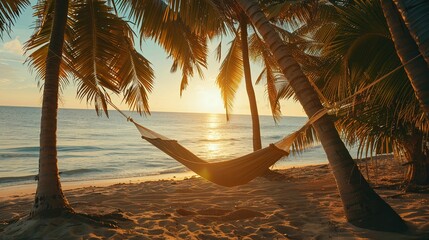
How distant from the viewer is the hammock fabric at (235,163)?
10.5 feet

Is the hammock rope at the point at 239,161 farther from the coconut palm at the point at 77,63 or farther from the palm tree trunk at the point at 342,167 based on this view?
the coconut palm at the point at 77,63

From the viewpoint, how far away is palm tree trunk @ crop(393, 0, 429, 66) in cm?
204

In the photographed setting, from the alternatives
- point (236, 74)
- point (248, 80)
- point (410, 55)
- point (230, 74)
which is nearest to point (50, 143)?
point (410, 55)

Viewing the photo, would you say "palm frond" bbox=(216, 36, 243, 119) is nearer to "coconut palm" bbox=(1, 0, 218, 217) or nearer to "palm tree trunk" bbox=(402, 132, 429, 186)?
"coconut palm" bbox=(1, 0, 218, 217)

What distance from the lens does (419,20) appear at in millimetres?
2066

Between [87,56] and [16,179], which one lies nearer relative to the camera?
[87,56]

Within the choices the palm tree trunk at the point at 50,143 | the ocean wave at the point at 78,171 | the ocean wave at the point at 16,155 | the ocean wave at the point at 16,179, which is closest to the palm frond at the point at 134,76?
the palm tree trunk at the point at 50,143

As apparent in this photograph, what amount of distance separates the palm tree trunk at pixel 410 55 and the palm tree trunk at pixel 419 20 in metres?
0.33

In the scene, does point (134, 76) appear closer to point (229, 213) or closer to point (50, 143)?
point (50, 143)

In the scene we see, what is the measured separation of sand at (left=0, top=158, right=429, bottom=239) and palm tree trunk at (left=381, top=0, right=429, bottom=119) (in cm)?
134

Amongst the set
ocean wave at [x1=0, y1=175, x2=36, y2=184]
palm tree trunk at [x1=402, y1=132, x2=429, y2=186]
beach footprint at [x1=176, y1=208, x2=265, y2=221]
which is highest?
palm tree trunk at [x1=402, y1=132, x2=429, y2=186]

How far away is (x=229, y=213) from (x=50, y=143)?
2.21 metres

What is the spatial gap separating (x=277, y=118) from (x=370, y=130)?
385 centimetres

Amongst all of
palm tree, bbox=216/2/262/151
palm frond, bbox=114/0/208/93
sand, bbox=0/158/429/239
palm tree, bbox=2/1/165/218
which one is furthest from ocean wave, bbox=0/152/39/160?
palm frond, bbox=114/0/208/93
